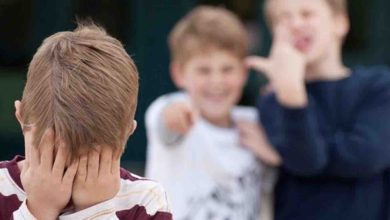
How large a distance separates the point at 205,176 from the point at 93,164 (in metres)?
1.67

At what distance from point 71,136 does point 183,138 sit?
5.40 feet

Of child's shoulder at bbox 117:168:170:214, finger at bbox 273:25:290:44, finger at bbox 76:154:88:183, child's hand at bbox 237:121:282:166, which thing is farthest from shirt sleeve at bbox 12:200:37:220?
finger at bbox 273:25:290:44

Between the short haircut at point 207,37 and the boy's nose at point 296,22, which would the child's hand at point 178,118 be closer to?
the short haircut at point 207,37

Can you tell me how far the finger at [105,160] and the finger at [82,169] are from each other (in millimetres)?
28

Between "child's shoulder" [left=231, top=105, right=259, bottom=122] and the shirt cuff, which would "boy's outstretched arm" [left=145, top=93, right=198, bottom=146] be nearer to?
"child's shoulder" [left=231, top=105, right=259, bottom=122]

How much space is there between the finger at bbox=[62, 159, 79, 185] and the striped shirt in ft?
0.35

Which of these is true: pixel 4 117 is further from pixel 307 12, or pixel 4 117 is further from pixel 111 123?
pixel 111 123

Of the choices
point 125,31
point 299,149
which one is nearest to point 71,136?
point 299,149

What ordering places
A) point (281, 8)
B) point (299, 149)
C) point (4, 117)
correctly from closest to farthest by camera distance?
point (299, 149)
point (281, 8)
point (4, 117)

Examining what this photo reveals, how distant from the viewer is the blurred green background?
25.4 feet

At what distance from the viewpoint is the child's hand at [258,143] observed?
140 inches

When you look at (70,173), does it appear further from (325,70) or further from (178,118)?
(325,70)

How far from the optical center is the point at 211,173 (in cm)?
358

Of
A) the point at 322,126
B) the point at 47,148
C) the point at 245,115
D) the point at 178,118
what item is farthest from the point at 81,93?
the point at 245,115
